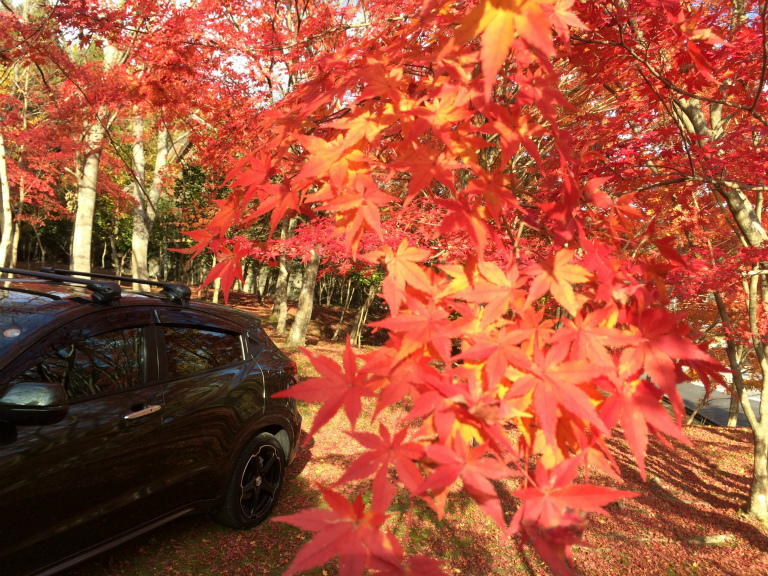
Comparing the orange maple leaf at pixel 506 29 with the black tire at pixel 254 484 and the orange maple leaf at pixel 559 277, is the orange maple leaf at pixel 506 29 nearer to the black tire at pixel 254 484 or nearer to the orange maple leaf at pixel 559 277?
the orange maple leaf at pixel 559 277

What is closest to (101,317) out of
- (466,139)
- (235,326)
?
(235,326)

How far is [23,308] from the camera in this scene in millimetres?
2373

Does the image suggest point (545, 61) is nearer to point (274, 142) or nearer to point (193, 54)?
point (274, 142)

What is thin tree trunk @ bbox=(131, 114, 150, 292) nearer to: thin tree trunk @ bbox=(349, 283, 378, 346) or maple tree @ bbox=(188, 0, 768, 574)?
thin tree trunk @ bbox=(349, 283, 378, 346)

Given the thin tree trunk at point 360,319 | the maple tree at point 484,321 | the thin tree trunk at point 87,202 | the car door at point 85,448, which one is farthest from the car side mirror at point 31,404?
the thin tree trunk at point 360,319

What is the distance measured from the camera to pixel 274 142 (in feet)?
4.73

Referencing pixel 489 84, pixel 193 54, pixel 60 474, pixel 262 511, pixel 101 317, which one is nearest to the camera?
pixel 489 84

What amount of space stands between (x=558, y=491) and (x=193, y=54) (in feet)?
25.5

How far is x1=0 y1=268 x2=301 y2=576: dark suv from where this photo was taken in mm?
2074

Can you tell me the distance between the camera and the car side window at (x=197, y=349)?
3014mm

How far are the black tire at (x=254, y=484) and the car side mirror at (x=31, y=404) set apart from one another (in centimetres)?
157

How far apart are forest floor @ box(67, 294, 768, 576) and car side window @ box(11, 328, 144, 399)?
1218 millimetres

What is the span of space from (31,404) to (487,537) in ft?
11.6

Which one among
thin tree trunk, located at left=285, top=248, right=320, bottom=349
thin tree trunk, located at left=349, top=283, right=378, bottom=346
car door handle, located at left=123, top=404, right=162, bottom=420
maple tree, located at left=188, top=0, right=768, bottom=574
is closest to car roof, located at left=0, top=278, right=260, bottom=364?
car door handle, located at left=123, top=404, right=162, bottom=420
